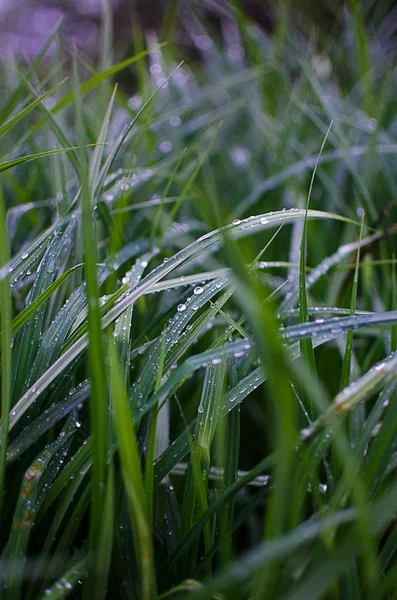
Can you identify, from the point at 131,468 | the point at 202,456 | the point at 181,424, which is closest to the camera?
the point at 131,468

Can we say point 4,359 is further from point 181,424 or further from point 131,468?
point 181,424

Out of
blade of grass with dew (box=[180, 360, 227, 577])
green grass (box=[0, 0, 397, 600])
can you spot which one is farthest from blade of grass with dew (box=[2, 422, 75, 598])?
blade of grass with dew (box=[180, 360, 227, 577])

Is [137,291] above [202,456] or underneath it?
above

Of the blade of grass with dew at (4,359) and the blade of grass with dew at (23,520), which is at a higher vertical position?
the blade of grass with dew at (4,359)

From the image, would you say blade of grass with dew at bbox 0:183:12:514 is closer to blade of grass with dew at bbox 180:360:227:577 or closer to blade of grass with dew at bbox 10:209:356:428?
blade of grass with dew at bbox 10:209:356:428

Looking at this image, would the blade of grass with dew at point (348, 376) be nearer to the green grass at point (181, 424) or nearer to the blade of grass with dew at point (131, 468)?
the green grass at point (181, 424)

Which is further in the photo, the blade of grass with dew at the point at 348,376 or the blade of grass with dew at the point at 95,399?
the blade of grass with dew at the point at 348,376

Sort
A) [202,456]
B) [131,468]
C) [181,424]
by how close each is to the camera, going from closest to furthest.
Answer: [131,468]
[202,456]
[181,424]

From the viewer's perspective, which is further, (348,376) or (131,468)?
(348,376)

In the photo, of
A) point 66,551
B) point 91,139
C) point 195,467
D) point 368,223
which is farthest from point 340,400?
point 91,139

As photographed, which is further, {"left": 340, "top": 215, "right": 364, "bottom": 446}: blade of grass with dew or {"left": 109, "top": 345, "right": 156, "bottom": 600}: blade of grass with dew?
{"left": 340, "top": 215, "right": 364, "bottom": 446}: blade of grass with dew

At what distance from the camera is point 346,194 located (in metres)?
1.13

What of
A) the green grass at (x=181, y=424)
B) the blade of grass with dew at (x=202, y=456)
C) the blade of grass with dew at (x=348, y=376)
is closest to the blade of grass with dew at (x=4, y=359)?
the green grass at (x=181, y=424)

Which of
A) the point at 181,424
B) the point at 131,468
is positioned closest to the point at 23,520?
the point at 131,468
